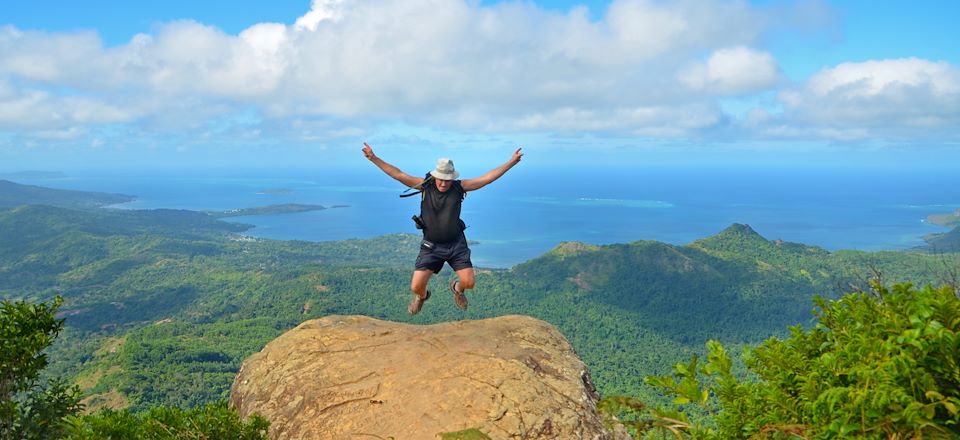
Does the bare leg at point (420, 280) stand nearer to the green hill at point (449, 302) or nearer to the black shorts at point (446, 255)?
the black shorts at point (446, 255)

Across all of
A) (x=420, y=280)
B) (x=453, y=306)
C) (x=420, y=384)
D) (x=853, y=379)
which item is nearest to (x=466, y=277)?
(x=420, y=280)

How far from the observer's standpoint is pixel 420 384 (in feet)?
24.5

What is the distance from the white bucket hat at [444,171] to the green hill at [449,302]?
5256 cm

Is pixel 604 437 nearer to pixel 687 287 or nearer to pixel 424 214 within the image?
pixel 424 214

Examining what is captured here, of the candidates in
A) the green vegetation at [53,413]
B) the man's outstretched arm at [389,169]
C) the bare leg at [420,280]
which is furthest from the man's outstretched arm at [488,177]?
the green vegetation at [53,413]

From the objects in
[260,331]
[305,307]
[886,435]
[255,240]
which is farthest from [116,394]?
[255,240]

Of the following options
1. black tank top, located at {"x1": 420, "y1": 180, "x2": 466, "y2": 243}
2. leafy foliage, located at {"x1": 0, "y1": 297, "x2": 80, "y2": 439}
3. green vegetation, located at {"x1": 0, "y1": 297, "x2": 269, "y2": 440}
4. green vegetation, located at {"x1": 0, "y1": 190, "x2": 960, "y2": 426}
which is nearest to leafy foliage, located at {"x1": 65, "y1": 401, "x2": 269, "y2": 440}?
green vegetation, located at {"x1": 0, "y1": 297, "x2": 269, "y2": 440}

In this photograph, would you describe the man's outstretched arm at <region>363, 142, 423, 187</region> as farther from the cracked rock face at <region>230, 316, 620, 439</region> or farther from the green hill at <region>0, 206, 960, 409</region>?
the green hill at <region>0, 206, 960, 409</region>

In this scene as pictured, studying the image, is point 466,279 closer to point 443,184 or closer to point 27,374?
point 443,184

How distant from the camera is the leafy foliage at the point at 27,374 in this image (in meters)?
6.26

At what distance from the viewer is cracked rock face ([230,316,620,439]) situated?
6.82 metres

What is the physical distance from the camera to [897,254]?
101m

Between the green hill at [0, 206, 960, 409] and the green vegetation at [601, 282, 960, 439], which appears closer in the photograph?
the green vegetation at [601, 282, 960, 439]

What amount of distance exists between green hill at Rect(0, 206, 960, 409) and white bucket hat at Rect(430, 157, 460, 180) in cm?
5256
